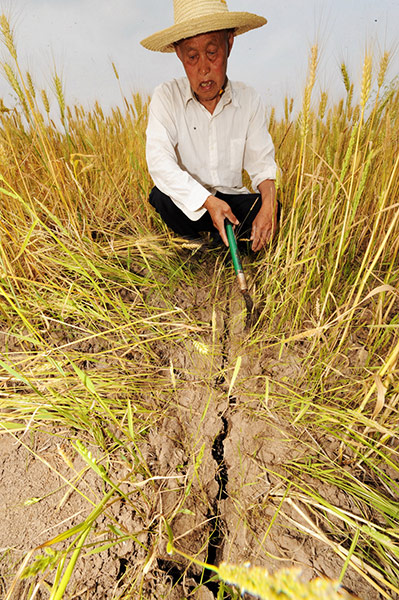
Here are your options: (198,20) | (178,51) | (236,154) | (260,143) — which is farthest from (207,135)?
(198,20)

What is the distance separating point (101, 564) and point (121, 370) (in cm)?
60

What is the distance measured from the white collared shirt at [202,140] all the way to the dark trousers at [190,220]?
0.09m

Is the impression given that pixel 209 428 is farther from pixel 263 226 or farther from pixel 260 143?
pixel 260 143

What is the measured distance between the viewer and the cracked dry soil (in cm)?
85

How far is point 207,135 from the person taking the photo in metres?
1.88

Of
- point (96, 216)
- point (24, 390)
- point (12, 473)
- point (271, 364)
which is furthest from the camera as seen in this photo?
point (96, 216)

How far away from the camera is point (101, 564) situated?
875 mm

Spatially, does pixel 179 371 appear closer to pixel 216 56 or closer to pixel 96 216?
pixel 96 216

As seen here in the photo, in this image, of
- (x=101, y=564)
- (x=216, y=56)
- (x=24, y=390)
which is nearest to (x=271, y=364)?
(x=101, y=564)

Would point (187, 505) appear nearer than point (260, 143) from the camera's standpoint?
Yes

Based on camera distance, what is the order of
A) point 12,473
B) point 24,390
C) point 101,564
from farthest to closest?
point 24,390
point 12,473
point 101,564

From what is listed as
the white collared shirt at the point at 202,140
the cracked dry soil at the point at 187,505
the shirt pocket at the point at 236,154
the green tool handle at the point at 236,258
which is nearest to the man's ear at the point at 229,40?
the white collared shirt at the point at 202,140

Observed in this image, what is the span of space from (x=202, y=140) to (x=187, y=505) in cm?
177

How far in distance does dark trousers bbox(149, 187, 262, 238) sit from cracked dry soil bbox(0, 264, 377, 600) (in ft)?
3.29
